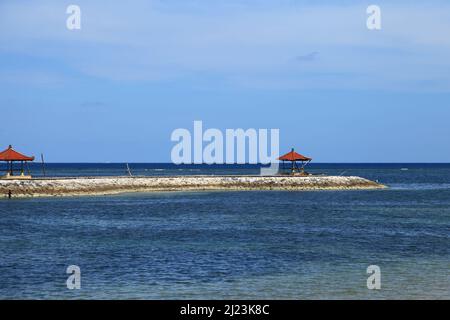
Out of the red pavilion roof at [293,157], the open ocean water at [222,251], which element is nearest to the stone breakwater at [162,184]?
the red pavilion roof at [293,157]

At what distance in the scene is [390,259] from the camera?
27.8m

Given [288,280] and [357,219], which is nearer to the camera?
[288,280]

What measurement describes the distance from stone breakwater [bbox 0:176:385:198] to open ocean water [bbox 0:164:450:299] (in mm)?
11628

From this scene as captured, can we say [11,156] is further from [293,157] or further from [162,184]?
[293,157]

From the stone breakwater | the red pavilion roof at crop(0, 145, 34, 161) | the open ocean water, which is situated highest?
the red pavilion roof at crop(0, 145, 34, 161)

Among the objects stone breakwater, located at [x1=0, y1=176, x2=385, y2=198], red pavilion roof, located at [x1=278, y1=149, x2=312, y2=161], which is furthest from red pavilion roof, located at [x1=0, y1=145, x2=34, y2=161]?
red pavilion roof, located at [x1=278, y1=149, x2=312, y2=161]

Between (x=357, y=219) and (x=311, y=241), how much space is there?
14.0 m

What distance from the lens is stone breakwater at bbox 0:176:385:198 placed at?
67.2 meters

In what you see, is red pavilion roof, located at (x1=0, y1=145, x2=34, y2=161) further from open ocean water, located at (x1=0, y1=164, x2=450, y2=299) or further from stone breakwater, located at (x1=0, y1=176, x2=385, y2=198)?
open ocean water, located at (x1=0, y1=164, x2=450, y2=299)

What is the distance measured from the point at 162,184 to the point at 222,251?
5240cm

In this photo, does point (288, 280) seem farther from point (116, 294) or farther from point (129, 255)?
point (129, 255)

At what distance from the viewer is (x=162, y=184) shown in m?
81.6
